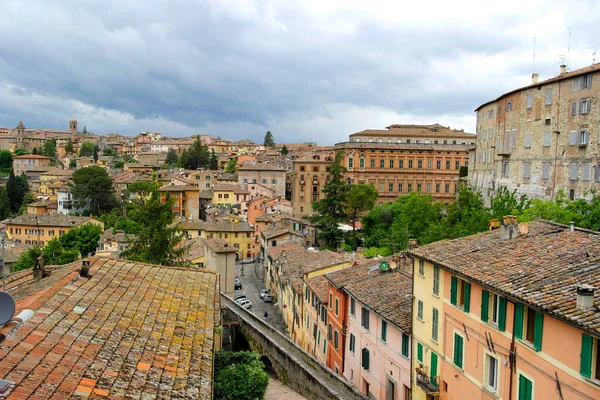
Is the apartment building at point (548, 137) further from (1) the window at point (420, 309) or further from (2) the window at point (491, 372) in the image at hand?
(2) the window at point (491, 372)

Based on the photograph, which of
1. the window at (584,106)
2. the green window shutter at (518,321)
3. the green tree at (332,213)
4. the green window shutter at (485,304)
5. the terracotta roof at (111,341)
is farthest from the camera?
the green tree at (332,213)

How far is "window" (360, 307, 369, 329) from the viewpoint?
842 inches

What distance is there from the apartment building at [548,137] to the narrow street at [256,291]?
2322cm

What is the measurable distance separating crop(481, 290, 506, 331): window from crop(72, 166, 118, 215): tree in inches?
3521

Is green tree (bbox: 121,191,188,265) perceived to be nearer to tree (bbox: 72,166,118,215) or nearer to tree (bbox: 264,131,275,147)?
tree (bbox: 72,166,118,215)

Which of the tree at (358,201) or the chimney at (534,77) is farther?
the tree at (358,201)

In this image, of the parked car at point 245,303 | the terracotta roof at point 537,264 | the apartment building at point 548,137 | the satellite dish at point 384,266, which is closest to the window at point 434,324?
the terracotta roof at point 537,264

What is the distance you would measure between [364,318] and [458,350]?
6677 millimetres

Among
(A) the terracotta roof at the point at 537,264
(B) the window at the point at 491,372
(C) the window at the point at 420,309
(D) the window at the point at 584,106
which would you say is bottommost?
(B) the window at the point at 491,372

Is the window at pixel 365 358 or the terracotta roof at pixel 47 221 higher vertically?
the window at pixel 365 358

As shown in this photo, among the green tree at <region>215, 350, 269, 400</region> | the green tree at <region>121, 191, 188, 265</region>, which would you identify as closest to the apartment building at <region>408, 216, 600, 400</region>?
the green tree at <region>215, 350, 269, 400</region>

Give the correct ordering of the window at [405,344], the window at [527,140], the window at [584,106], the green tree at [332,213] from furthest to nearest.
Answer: the green tree at [332,213] < the window at [527,140] < the window at [584,106] < the window at [405,344]

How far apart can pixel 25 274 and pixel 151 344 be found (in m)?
7.23

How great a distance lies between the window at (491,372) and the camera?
44.1 ft
